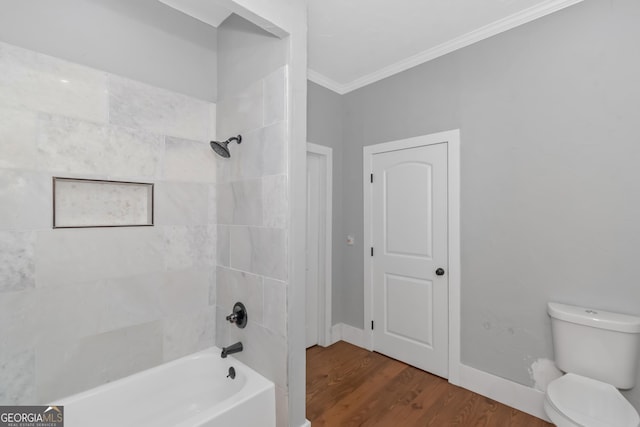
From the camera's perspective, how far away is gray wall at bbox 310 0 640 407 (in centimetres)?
168

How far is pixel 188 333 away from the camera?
1937mm

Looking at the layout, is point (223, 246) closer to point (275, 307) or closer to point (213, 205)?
point (213, 205)

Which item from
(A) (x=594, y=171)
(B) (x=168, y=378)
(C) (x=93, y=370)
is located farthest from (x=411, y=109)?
(C) (x=93, y=370)

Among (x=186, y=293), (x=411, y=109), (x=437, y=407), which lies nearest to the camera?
(x=186, y=293)

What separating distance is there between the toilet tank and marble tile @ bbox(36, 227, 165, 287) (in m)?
2.45

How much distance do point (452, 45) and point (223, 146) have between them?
1915 millimetres

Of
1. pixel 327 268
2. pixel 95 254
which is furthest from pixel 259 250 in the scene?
pixel 327 268

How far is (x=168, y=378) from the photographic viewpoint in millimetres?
1775

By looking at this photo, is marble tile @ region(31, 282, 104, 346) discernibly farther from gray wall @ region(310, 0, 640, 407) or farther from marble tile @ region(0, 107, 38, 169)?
gray wall @ region(310, 0, 640, 407)

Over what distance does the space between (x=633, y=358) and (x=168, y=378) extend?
2.60 meters

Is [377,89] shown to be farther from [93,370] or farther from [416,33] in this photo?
[93,370]

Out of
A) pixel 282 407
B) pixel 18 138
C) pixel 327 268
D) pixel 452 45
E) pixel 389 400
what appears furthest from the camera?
pixel 327 268

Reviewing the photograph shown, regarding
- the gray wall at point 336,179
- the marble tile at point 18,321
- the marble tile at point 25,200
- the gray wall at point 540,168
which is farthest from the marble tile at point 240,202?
the gray wall at point 540,168

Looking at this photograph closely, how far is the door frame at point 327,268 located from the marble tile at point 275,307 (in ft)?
4.35
